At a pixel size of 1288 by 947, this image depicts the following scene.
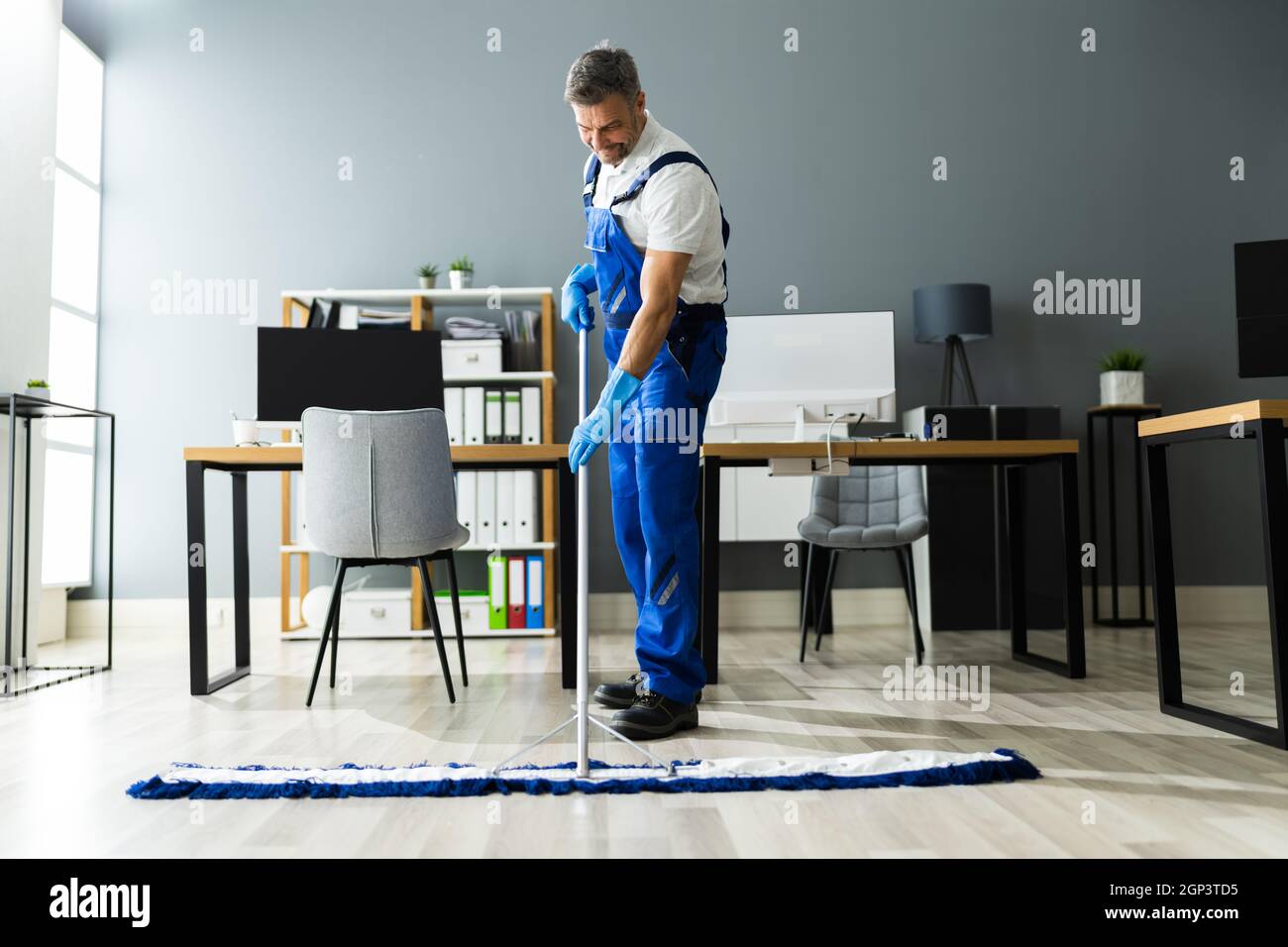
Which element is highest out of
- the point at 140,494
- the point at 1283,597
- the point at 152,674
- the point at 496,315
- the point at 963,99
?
the point at 963,99

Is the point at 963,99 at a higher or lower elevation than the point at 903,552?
higher

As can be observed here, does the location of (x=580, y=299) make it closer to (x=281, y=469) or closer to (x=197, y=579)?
(x=281, y=469)

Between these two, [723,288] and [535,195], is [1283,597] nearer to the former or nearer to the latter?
[723,288]

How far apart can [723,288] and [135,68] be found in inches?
145

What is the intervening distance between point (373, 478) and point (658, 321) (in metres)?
0.97

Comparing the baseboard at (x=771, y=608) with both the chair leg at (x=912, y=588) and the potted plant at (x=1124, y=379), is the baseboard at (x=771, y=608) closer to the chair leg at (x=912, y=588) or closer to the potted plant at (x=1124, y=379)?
the potted plant at (x=1124, y=379)

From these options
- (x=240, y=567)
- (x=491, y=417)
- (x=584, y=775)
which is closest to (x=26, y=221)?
(x=240, y=567)

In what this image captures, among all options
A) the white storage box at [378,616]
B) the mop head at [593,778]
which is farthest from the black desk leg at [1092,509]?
the mop head at [593,778]

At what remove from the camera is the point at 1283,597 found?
6.53ft

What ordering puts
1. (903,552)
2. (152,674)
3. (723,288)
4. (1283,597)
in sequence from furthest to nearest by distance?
(903,552), (152,674), (723,288), (1283,597)

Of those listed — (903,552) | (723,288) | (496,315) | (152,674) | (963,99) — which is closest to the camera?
(723,288)

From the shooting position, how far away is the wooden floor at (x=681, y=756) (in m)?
1.41

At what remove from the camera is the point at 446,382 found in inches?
168
